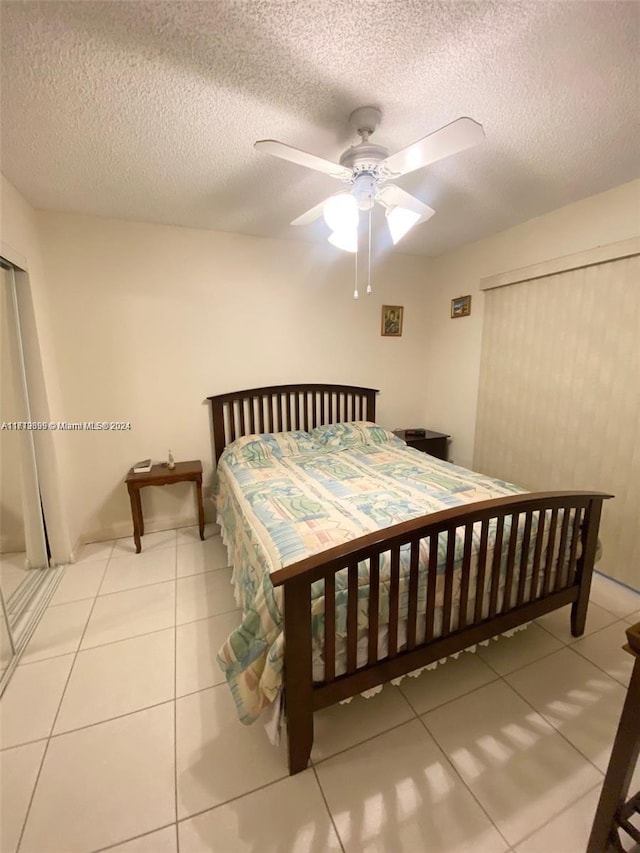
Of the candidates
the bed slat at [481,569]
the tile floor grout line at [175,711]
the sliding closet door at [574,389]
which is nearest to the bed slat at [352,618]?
the bed slat at [481,569]

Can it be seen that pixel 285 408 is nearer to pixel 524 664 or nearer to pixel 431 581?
pixel 431 581

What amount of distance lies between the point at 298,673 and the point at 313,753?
452 millimetres

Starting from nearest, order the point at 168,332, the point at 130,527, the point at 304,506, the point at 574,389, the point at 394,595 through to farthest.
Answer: the point at 394,595
the point at 304,506
the point at 574,389
the point at 168,332
the point at 130,527

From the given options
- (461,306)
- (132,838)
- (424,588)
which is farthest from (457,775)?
(461,306)

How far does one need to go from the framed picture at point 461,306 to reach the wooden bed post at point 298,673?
3.04 meters

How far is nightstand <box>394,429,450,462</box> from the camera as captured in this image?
3.44 meters

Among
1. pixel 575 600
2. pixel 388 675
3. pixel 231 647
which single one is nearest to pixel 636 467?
pixel 575 600

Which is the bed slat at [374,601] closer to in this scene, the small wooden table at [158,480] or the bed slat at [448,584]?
the bed slat at [448,584]

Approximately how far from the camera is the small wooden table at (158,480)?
8.48ft

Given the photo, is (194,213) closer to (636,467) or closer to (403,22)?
(403,22)

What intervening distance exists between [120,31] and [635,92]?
76.1 inches

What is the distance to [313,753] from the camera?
1321 mm

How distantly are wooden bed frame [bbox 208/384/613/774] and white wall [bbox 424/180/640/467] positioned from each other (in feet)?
5.57

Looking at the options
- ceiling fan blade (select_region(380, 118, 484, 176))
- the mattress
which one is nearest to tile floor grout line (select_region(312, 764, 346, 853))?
the mattress
